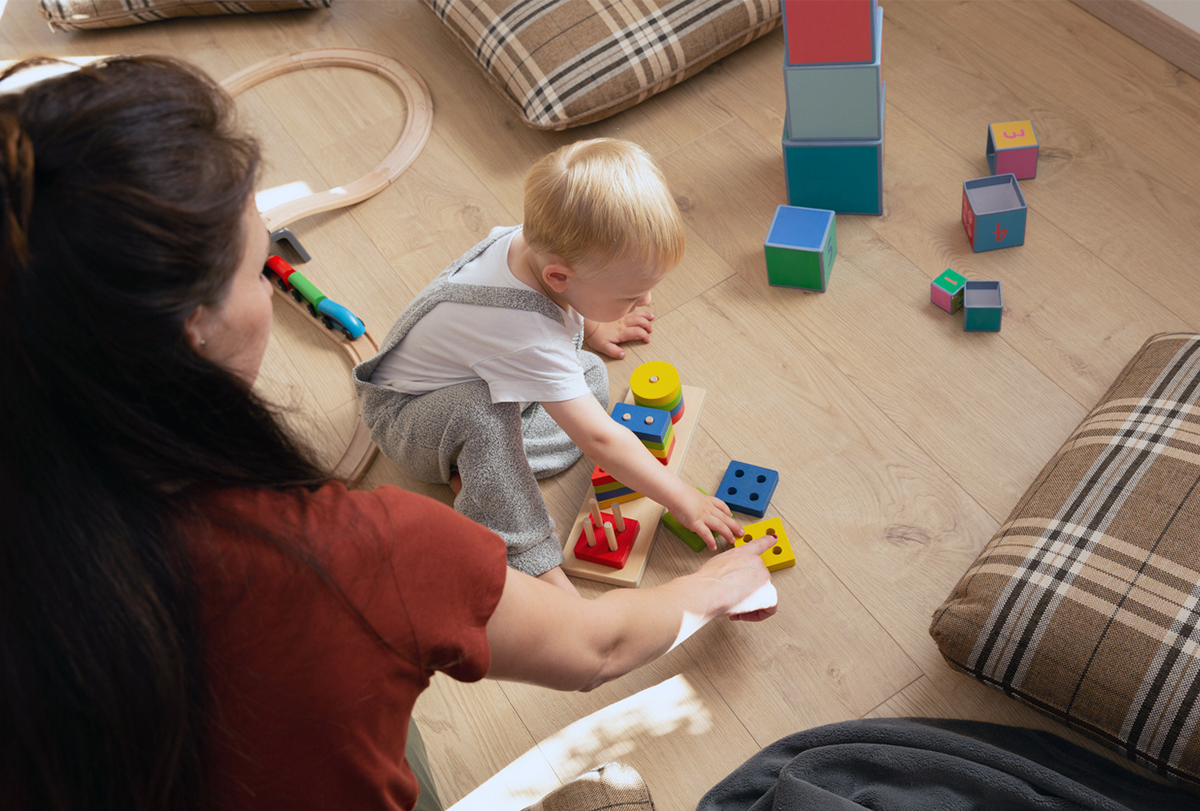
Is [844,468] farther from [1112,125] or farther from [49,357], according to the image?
[49,357]

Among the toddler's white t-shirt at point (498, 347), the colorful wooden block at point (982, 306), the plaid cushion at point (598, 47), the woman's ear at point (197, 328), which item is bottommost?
the colorful wooden block at point (982, 306)

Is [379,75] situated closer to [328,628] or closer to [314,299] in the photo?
[314,299]

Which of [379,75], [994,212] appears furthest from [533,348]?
[379,75]

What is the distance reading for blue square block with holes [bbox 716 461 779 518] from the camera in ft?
4.33

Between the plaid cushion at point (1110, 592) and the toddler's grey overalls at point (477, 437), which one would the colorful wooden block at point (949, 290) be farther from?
the toddler's grey overalls at point (477, 437)

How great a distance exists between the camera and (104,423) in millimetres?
530

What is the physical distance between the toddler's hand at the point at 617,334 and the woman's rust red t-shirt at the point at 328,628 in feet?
2.87

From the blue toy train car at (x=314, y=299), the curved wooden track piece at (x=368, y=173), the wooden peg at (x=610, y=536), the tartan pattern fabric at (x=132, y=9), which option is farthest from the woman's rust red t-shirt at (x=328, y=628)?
the tartan pattern fabric at (x=132, y=9)

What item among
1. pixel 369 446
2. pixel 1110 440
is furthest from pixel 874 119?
pixel 369 446

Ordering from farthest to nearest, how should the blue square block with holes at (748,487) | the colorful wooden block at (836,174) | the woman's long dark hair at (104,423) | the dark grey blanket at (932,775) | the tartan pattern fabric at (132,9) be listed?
the tartan pattern fabric at (132,9)
the colorful wooden block at (836,174)
the blue square block with holes at (748,487)
the dark grey blanket at (932,775)
the woman's long dark hair at (104,423)

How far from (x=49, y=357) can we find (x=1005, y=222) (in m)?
1.40

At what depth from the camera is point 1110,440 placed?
1.19m

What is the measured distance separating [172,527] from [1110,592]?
0.96 m

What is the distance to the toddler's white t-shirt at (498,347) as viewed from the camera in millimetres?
1199
